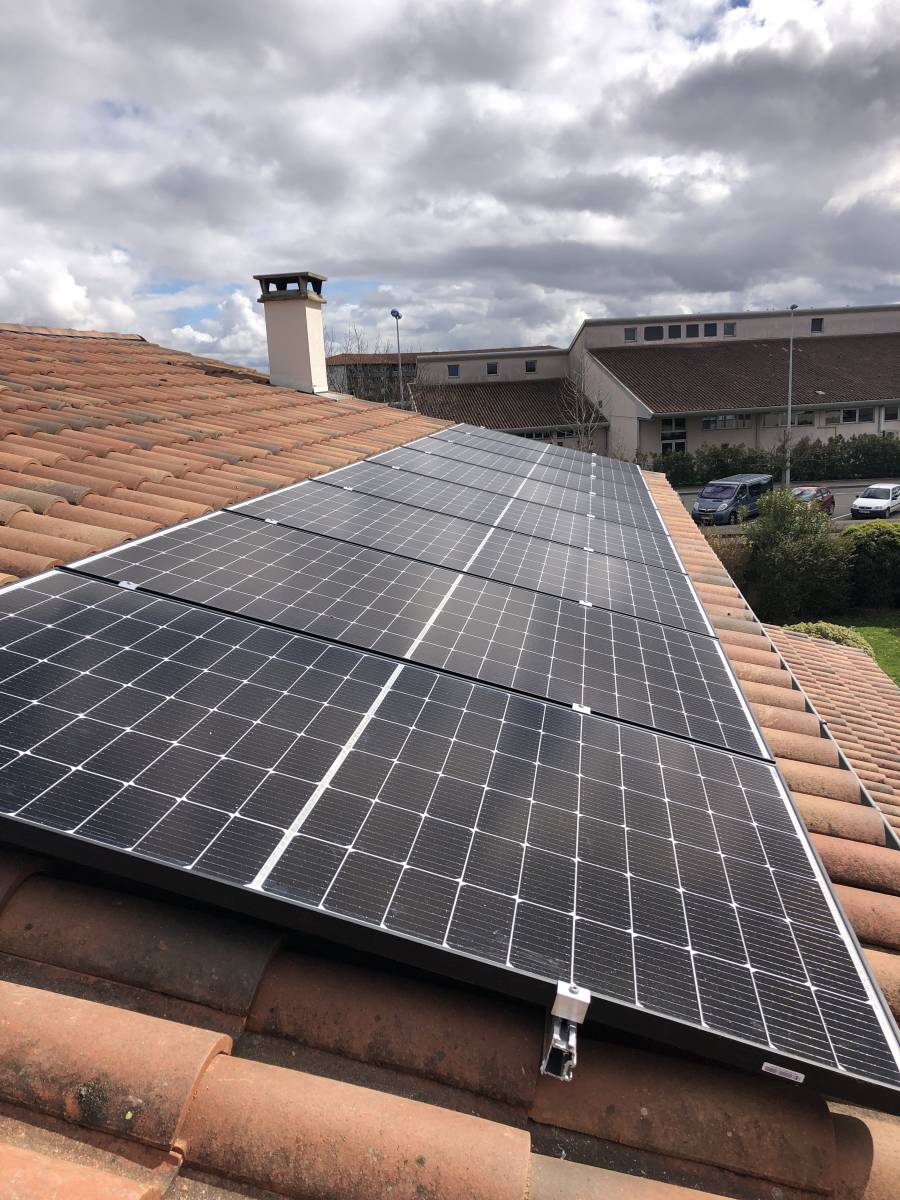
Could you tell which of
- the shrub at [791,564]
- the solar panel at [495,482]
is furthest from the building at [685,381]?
the solar panel at [495,482]

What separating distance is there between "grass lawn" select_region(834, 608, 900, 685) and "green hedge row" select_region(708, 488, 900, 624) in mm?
516

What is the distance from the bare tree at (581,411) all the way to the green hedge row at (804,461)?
501 cm

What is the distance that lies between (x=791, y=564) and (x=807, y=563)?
577 mm

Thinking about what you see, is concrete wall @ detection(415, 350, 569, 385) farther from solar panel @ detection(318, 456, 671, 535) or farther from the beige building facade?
solar panel @ detection(318, 456, 671, 535)

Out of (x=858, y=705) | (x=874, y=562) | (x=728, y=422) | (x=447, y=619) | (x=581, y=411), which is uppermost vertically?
(x=581, y=411)

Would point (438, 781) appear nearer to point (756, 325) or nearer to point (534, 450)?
Result: point (534, 450)

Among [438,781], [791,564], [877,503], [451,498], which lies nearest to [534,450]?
[451,498]

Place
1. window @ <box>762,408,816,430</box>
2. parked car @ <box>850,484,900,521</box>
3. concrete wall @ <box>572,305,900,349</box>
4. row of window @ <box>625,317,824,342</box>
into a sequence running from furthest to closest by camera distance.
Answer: row of window @ <box>625,317,824,342</box> < concrete wall @ <box>572,305,900,349</box> < window @ <box>762,408,816,430</box> < parked car @ <box>850,484,900,521</box>

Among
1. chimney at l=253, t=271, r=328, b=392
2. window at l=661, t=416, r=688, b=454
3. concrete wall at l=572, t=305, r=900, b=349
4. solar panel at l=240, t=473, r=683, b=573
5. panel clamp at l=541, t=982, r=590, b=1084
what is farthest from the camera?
concrete wall at l=572, t=305, r=900, b=349

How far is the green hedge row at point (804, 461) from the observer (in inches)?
2020

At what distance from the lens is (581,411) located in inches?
2206

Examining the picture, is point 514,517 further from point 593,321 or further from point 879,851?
point 593,321

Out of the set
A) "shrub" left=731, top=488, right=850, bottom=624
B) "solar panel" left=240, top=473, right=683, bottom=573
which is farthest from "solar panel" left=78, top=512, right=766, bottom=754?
"shrub" left=731, top=488, right=850, bottom=624

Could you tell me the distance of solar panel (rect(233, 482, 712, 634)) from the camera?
7.65 meters
